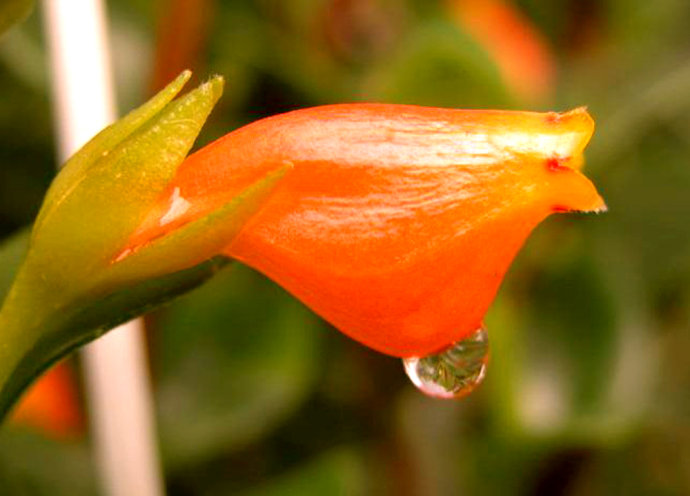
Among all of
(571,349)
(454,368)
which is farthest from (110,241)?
(571,349)

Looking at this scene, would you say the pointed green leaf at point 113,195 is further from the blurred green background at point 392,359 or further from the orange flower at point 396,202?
the blurred green background at point 392,359

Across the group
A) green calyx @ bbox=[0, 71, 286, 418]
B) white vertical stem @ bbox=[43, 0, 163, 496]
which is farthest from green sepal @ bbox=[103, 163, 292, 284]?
white vertical stem @ bbox=[43, 0, 163, 496]

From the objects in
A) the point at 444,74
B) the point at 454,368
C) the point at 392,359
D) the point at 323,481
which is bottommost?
the point at 454,368

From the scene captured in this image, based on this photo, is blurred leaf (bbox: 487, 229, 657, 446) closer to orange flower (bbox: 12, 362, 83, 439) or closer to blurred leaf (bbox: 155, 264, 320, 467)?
blurred leaf (bbox: 155, 264, 320, 467)

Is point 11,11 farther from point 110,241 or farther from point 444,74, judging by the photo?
point 444,74

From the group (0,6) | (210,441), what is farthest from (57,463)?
(0,6)

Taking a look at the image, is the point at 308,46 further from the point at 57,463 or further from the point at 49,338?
the point at 49,338

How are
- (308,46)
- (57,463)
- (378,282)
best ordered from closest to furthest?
(378,282)
(57,463)
(308,46)
